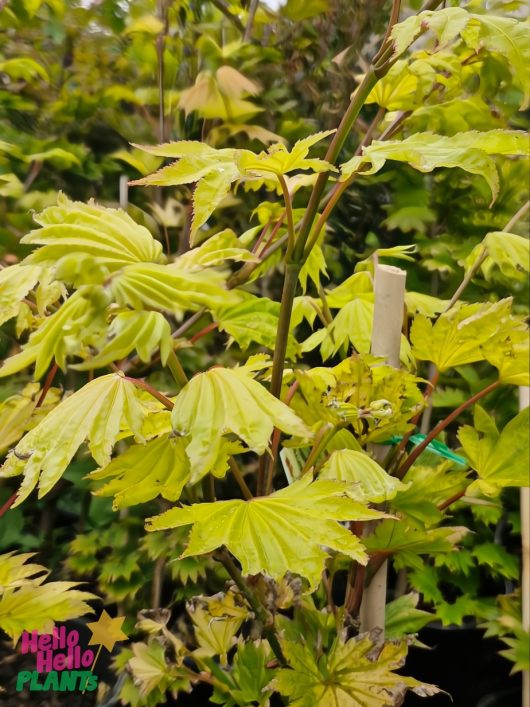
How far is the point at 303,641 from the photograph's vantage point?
66 centimetres

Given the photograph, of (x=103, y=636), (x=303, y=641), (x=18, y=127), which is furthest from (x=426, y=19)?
(x=18, y=127)

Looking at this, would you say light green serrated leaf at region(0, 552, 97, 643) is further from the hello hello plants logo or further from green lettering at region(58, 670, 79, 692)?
green lettering at region(58, 670, 79, 692)

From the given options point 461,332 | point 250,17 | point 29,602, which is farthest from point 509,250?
point 250,17

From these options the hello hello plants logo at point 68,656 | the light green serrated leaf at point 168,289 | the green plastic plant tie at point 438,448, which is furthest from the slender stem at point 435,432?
the hello hello plants logo at point 68,656

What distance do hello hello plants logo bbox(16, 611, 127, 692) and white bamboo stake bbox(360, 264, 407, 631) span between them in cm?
34

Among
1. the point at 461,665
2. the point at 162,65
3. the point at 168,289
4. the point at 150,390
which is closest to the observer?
the point at 168,289

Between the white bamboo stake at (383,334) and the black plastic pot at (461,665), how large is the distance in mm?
533

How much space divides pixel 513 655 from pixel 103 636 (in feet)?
2.31

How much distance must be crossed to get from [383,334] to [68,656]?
2.24 feet

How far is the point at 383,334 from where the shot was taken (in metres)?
0.66

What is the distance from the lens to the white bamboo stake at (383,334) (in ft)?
2.08

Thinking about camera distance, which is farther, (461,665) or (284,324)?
(461,665)

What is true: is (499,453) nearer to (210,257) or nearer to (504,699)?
(210,257)

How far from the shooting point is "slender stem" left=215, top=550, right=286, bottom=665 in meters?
0.61
